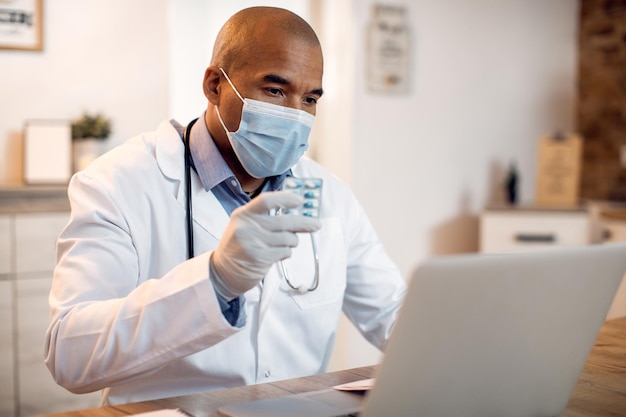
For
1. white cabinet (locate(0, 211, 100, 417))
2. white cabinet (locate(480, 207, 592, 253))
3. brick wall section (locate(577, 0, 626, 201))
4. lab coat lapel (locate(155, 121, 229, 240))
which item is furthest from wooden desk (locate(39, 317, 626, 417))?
brick wall section (locate(577, 0, 626, 201))

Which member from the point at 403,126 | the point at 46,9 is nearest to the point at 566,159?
the point at 403,126

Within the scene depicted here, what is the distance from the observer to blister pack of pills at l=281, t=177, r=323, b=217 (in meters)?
0.99

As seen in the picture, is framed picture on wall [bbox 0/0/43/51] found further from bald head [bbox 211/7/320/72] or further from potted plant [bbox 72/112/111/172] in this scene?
bald head [bbox 211/7/320/72]

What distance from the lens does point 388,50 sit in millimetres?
3475

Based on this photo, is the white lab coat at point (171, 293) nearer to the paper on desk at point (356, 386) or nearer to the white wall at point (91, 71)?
the paper on desk at point (356, 386)

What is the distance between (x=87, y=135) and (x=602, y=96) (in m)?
2.82

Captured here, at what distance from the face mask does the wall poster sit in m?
2.05

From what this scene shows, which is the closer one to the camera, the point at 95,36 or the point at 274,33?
the point at 274,33

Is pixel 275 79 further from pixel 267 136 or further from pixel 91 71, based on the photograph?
pixel 91 71

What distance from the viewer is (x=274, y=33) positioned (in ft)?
4.52

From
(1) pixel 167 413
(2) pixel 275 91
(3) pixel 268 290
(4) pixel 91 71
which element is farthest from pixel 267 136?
(4) pixel 91 71

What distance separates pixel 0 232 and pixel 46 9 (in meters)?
1.08

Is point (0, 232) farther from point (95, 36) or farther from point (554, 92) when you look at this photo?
point (554, 92)

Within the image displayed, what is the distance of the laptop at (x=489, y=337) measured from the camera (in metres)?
0.73
